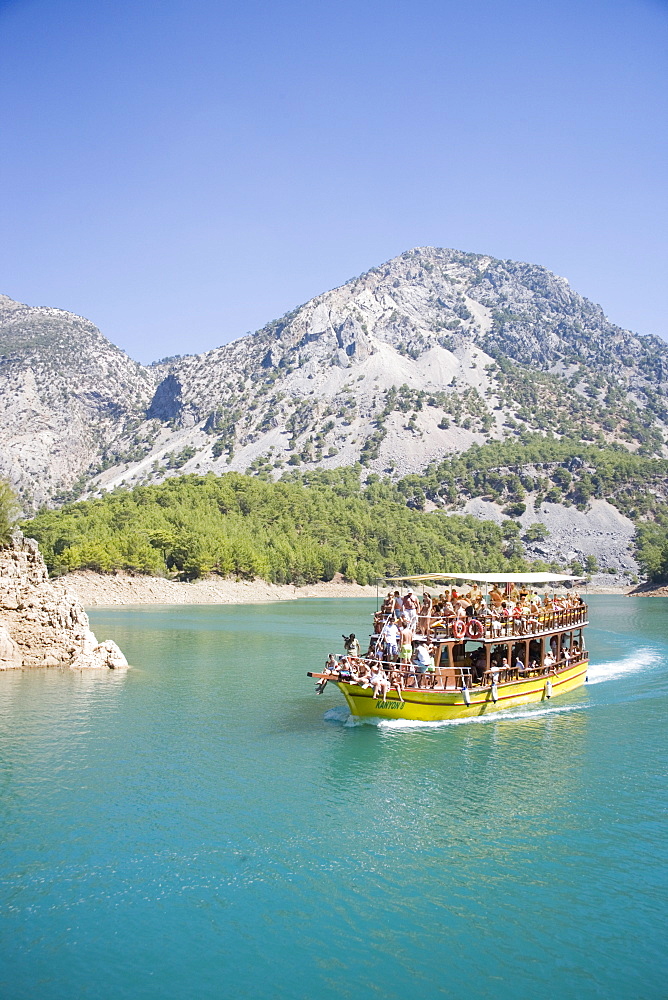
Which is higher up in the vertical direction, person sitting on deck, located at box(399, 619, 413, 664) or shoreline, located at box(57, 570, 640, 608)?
person sitting on deck, located at box(399, 619, 413, 664)

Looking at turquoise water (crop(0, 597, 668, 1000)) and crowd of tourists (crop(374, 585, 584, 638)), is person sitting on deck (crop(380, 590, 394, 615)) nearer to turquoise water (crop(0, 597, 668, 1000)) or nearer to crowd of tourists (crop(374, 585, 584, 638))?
crowd of tourists (crop(374, 585, 584, 638))

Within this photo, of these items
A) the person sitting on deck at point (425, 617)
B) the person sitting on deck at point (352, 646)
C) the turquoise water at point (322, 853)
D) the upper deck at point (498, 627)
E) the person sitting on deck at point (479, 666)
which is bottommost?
the turquoise water at point (322, 853)

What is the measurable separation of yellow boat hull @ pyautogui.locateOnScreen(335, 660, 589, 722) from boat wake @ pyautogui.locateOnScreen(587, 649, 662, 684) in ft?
36.0

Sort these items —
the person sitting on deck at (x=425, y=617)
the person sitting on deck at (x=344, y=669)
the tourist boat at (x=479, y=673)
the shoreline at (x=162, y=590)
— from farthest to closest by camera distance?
the shoreline at (x=162, y=590) < the person sitting on deck at (x=425, y=617) < the tourist boat at (x=479, y=673) < the person sitting on deck at (x=344, y=669)

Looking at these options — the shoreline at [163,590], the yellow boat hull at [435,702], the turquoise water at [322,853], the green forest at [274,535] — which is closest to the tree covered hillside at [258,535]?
the green forest at [274,535]

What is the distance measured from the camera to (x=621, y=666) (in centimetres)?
4594

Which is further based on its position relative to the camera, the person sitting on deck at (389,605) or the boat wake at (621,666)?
the boat wake at (621,666)

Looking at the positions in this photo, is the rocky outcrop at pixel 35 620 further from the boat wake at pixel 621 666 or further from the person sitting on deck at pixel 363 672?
the boat wake at pixel 621 666

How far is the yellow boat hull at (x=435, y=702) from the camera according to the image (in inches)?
1073

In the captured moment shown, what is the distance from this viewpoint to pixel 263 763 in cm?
2294

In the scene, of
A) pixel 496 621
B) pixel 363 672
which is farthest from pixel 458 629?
pixel 363 672

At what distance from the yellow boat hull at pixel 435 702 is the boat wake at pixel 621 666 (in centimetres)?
1098

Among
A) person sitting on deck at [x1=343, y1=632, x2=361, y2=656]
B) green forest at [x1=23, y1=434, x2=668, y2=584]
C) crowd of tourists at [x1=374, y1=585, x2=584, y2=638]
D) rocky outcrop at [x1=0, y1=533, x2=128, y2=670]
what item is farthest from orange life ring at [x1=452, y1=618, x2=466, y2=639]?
green forest at [x1=23, y1=434, x2=668, y2=584]

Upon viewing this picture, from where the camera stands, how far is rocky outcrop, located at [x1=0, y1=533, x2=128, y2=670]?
1442 inches
